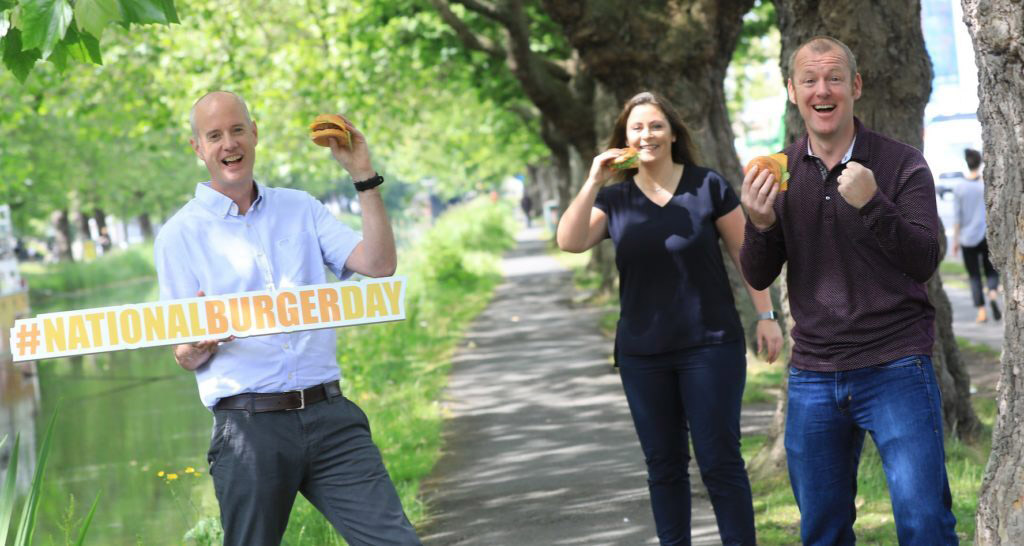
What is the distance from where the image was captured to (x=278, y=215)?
443 centimetres

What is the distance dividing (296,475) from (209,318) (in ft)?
1.86

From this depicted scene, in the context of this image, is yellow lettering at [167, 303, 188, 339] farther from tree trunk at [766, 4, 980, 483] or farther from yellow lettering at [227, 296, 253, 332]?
tree trunk at [766, 4, 980, 483]

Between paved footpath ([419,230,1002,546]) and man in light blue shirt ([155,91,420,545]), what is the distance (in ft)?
9.29

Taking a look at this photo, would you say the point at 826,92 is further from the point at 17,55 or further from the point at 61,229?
the point at 61,229

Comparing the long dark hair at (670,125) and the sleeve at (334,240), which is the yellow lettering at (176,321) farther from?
the long dark hair at (670,125)

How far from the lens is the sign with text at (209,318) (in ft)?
13.6

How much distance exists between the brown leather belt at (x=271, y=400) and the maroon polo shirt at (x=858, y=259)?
152 cm

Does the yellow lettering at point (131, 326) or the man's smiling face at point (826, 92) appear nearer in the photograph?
the yellow lettering at point (131, 326)

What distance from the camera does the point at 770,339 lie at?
18.6 ft

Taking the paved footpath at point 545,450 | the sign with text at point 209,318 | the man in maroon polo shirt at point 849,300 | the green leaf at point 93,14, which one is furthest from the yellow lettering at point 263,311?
the paved footpath at point 545,450

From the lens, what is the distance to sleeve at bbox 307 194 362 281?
14.5ft

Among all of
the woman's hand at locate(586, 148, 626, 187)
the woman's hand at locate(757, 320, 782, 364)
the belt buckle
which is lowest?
the woman's hand at locate(757, 320, 782, 364)

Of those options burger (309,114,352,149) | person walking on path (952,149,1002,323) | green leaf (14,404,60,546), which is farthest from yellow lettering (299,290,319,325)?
person walking on path (952,149,1002,323)

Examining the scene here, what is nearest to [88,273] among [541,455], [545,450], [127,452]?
[127,452]
